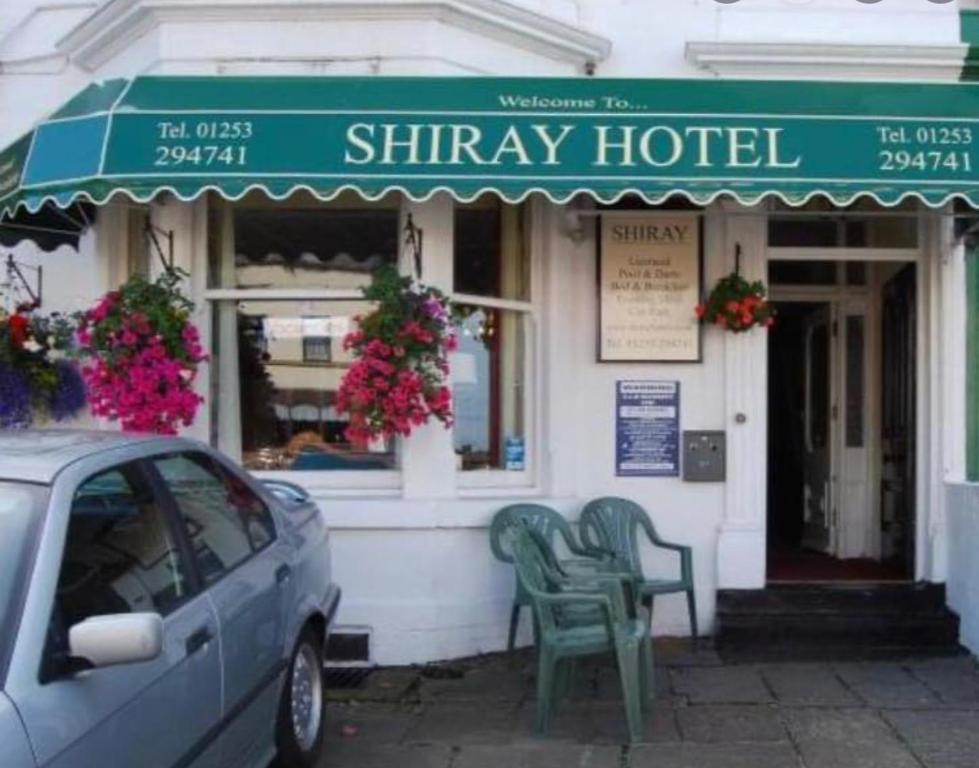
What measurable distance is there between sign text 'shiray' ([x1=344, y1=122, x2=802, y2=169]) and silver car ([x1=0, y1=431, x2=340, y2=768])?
199 centimetres

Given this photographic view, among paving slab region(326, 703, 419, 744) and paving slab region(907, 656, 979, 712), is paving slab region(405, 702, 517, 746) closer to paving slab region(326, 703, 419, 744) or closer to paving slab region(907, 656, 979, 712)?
paving slab region(326, 703, 419, 744)

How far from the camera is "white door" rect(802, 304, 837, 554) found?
940 centimetres

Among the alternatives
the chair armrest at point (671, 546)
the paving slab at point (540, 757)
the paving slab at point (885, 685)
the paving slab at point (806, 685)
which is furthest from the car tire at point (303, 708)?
the paving slab at point (885, 685)

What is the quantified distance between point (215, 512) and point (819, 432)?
6.12 metres

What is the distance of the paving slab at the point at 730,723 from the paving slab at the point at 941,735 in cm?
56

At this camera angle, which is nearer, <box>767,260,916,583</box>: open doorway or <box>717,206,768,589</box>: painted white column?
<box>717,206,768,589</box>: painted white column

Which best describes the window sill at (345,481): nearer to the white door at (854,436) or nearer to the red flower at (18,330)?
the red flower at (18,330)

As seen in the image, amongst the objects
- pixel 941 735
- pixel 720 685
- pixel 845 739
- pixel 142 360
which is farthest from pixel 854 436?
pixel 142 360

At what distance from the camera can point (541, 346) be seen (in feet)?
25.8

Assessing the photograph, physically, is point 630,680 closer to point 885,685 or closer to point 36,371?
point 885,685

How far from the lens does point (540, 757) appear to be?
5.57 meters

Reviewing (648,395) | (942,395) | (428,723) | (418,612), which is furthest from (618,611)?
(942,395)

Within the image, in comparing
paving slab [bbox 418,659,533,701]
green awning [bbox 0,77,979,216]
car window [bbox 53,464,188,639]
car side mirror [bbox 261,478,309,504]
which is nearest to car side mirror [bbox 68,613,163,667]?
car window [bbox 53,464,188,639]

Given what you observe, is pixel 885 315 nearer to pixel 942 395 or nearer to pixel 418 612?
pixel 942 395
